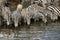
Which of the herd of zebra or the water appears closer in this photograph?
the water

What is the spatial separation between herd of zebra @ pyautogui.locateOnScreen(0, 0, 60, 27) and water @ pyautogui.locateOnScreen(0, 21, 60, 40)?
0.28 feet

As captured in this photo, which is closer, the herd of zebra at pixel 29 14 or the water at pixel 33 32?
the water at pixel 33 32

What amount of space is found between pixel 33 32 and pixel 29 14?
309 mm

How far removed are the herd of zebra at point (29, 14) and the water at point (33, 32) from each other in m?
0.08

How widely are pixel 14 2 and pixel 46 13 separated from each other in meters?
0.62

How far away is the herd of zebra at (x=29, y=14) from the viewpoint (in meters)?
3.04

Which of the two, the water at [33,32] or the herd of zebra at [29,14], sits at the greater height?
the herd of zebra at [29,14]

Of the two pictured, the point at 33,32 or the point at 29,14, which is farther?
the point at 29,14

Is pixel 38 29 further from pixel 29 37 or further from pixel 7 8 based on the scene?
pixel 7 8

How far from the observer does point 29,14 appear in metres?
3.07

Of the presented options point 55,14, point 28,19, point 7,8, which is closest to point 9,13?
point 7,8

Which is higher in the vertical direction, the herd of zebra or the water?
the herd of zebra

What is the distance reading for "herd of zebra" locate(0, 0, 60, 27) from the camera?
3.04 meters

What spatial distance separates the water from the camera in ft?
9.37
